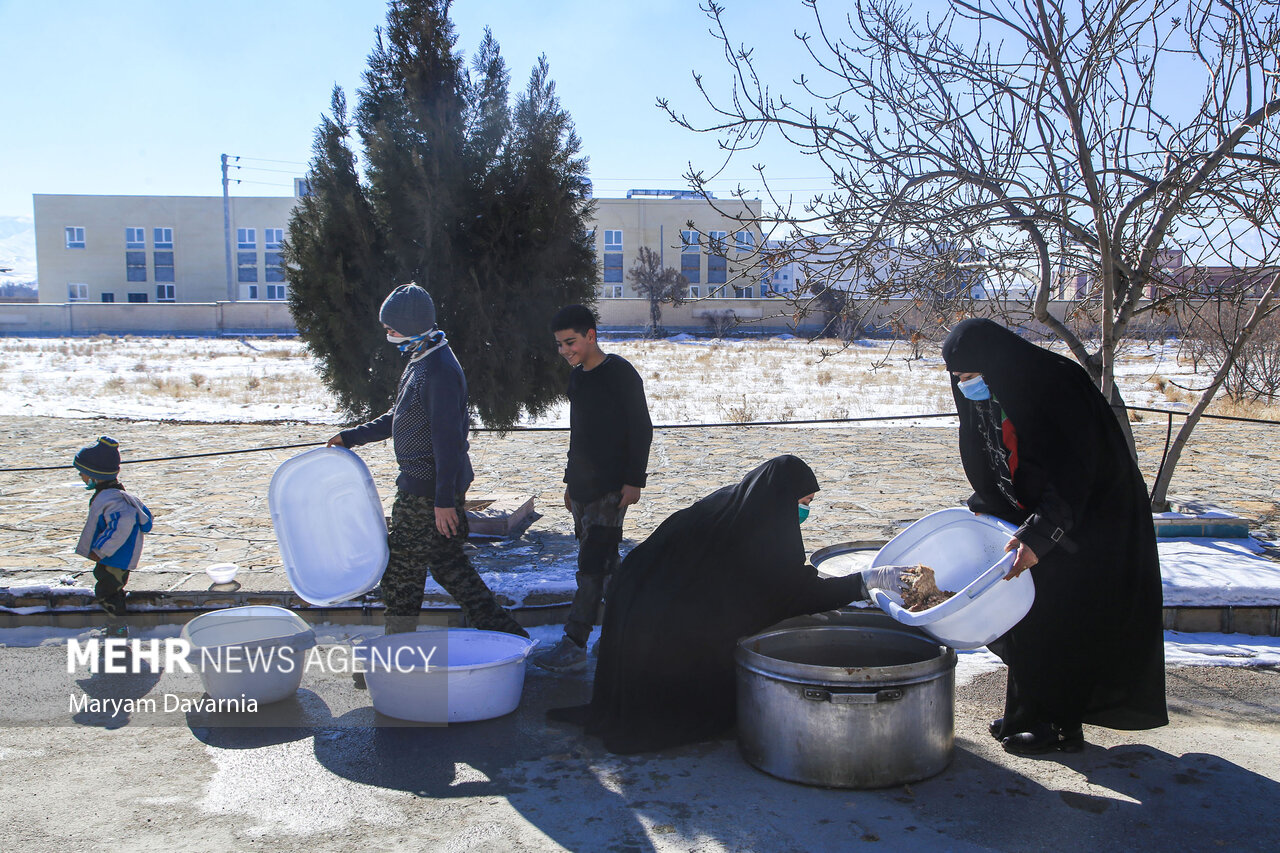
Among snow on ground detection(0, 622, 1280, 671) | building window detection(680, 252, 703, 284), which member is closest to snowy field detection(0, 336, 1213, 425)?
snow on ground detection(0, 622, 1280, 671)

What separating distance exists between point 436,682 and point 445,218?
149 inches

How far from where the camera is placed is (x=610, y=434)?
4871mm

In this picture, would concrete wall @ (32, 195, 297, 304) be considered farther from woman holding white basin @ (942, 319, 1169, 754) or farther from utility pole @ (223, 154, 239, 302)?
woman holding white basin @ (942, 319, 1169, 754)

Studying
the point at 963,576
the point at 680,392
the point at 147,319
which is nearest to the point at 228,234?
the point at 147,319

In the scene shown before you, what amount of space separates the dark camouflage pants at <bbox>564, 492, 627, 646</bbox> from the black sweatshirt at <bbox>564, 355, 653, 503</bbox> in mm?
71

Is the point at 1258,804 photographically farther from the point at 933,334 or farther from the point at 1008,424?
the point at 933,334

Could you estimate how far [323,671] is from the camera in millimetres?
4945

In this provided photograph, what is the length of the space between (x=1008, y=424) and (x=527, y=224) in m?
4.09

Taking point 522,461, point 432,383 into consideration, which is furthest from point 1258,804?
point 522,461

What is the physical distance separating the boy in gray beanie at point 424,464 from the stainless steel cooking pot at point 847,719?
1630 millimetres

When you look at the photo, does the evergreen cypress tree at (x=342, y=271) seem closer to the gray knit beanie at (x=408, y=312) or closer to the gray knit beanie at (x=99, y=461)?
the gray knit beanie at (x=99, y=461)

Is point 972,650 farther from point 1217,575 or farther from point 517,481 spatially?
point 517,481

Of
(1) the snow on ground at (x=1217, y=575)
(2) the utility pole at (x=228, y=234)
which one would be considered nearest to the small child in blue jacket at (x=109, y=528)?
(1) the snow on ground at (x=1217, y=575)

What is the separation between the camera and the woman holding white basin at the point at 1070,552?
3.72 meters
